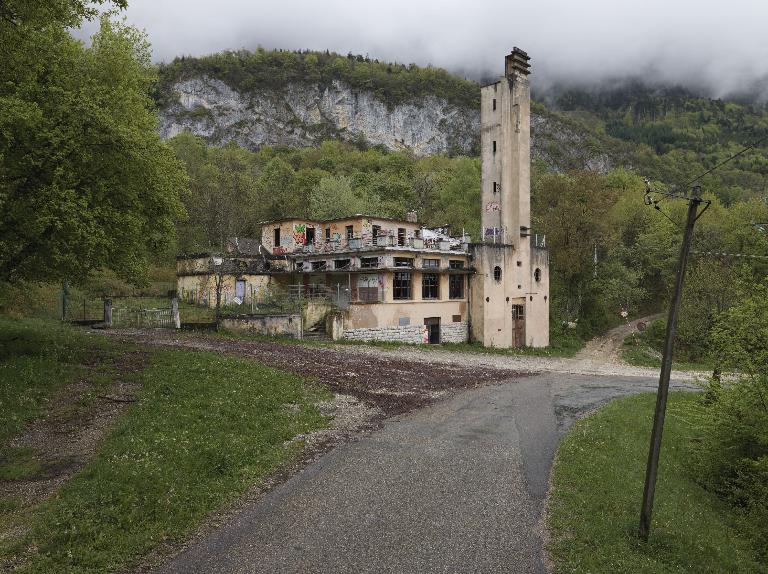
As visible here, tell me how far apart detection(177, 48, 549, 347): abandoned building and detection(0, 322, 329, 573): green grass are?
2302cm

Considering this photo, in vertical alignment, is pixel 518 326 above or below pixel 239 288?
below

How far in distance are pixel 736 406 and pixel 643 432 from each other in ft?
12.0

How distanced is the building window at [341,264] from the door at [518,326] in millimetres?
16028

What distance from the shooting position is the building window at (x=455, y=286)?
1775 inches

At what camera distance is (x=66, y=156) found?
16641mm

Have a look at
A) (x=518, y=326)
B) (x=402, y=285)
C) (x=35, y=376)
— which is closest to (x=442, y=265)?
(x=402, y=285)

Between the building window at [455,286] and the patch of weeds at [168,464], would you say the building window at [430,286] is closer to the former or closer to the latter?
the building window at [455,286]

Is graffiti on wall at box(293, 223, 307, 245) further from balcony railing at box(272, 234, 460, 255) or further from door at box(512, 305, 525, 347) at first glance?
door at box(512, 305, 525, 347)

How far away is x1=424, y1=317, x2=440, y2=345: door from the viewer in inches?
1709

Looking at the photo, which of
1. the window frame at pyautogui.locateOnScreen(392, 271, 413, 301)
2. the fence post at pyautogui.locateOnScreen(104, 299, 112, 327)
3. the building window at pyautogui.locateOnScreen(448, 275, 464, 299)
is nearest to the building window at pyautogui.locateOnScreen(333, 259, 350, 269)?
the window frame at pyautogui.locateOnScreen(392, 271, 413, 301)

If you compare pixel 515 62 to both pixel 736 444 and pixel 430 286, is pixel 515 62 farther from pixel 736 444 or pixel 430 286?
pixel 736 444

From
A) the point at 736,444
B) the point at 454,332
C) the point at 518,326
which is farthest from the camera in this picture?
→ the point at 518,326

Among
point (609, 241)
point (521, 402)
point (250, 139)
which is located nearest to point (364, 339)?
point (521, 402)

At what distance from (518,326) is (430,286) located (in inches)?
404
